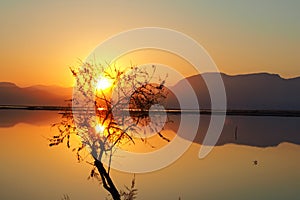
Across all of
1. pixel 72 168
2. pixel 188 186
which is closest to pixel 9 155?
pixel 72 168

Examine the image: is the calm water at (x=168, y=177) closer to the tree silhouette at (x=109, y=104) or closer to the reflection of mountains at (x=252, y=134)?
the tree silhouette at (x=109, y=104)

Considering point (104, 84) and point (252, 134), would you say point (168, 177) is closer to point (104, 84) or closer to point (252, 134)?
point (104, 84)

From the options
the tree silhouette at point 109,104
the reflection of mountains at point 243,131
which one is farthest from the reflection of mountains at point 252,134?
the tree silhouette at point 109,104

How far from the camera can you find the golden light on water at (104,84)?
5574 mm

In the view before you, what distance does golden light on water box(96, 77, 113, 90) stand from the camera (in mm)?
5574

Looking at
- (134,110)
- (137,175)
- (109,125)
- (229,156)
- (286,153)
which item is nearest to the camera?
(134,110)

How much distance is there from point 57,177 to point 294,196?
29.7ft

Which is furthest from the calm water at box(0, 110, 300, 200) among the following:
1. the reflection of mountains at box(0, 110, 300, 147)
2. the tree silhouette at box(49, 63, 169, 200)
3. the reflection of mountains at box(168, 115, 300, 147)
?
the reflection of mountains at box(168, 115, 300, 147)

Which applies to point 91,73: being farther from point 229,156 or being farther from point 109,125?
point 229,156

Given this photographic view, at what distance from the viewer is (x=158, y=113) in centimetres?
633

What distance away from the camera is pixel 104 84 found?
578 centimetres

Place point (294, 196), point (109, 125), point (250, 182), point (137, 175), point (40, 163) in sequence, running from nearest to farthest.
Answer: point (109, 125) < point (294, 196) < point (137, 175) < point (250, 182) < point (40, 163)

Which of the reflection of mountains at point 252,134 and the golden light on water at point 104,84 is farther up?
the reflection of mountains at point 252,134

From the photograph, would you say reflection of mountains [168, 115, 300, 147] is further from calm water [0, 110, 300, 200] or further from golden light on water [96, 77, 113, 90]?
golden light on water [96, 77, 113, 90]
